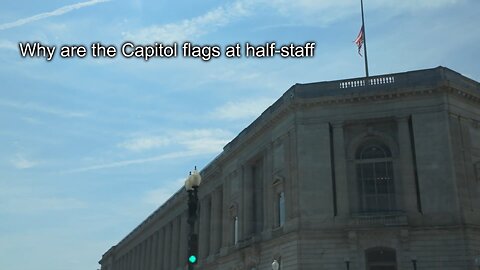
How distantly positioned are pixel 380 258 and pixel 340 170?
22.7 feet

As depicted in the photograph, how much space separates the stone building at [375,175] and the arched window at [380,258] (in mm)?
70

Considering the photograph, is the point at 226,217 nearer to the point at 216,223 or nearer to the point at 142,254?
the point at 216,223

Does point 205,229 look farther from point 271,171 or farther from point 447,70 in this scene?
point 447,70

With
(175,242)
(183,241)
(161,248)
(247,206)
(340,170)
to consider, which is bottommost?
(340,170)

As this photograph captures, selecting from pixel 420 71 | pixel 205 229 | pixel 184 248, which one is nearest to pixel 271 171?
pixel 420 71

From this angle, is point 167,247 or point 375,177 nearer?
point 375,177

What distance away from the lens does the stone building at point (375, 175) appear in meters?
38.4

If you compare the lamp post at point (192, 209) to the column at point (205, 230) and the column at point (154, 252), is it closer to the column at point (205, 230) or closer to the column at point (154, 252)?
the column at point (205, 230)

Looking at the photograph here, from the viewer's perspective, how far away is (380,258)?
39.2 meters

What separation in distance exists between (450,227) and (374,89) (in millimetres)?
11352

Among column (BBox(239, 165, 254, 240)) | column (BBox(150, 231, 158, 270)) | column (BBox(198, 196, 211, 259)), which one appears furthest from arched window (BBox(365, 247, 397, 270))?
column (BBox(150, 231, 158, 270))

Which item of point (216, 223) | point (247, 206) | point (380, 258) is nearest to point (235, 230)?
point (247, 206)

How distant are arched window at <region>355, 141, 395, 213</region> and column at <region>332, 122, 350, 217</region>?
1.16m

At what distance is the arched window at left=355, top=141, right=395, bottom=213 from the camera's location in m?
40.8
